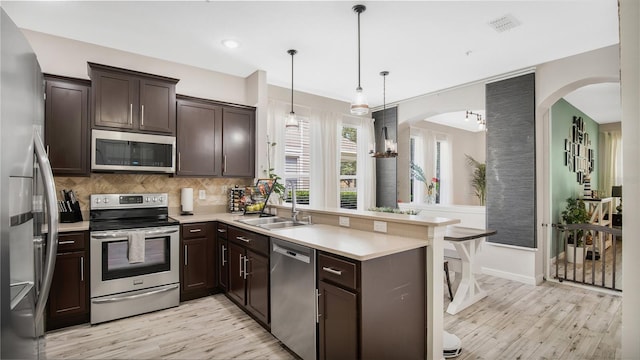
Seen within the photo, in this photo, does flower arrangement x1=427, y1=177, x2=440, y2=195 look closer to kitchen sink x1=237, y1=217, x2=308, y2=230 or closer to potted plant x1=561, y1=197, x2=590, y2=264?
potted plant x1=561, y1=197, x2=590, y2=264

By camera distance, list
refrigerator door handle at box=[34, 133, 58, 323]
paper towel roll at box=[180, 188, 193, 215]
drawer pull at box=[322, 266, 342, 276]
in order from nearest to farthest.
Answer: refrigerator door handle at box=[34, 133, 58, 323], drawer pull at box=[322, 266, 342, 276], paper towel roll at box=[180, 188, 193, 215]

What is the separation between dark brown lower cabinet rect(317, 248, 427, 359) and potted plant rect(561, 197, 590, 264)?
4.19m

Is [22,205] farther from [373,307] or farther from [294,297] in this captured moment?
[373,307]

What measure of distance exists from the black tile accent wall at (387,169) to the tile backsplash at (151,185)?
9.75ft

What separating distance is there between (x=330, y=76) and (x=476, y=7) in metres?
2.22

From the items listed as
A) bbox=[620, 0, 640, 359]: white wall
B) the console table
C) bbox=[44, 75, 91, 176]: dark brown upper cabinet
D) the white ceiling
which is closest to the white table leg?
the console table

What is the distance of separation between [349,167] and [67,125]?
4419 mm

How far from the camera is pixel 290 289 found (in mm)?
2367

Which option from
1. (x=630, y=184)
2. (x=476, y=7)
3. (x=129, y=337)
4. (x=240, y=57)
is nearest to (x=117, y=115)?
(x=240, y=57)

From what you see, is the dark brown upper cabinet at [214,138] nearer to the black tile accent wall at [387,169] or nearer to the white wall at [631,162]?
the black tile accent wall at [387,169]

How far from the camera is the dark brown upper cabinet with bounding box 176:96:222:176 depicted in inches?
150

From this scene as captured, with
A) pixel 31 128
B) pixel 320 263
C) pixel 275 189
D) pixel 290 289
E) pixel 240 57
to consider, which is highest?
pixel 240 57

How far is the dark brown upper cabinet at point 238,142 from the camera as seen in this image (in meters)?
4.17

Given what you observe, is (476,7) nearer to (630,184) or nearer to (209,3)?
(630,184)
